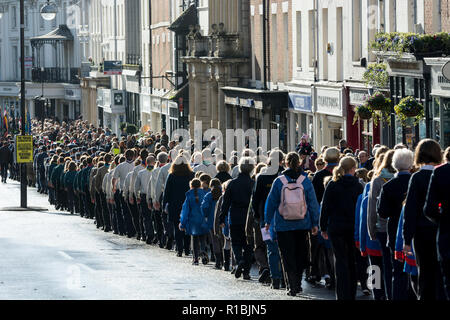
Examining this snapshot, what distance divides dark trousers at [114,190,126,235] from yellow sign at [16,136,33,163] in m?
9.97

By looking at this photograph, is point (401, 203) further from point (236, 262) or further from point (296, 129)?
point (296, 129)

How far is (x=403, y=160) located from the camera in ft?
42.2

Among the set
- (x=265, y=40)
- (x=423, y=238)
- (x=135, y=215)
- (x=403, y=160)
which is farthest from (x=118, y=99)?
(x=423, y=238)

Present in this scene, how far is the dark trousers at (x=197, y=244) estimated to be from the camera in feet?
67.8

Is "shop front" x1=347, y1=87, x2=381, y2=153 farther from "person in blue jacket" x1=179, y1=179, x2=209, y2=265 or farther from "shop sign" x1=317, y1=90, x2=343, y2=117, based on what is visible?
"person in blue jacket" x1=179, y1=179, x2=209, y2=265

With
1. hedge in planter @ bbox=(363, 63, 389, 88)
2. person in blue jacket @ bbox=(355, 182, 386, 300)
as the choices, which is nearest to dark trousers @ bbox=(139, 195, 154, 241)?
hedge in planter @ bbox=(363, 63, 389, 88)

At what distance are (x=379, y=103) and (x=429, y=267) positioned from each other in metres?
15.3

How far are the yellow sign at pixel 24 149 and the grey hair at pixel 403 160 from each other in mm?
25633

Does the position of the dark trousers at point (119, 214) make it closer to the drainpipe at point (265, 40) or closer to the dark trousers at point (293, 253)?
the dark trousers at point (293, 253)

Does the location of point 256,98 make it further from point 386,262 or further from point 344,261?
point 386,262

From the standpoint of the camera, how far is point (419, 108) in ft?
78.6

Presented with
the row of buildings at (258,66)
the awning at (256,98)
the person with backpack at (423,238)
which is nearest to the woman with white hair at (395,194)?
the person with backpack at (423,238)

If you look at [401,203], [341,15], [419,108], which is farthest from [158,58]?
[401,203]

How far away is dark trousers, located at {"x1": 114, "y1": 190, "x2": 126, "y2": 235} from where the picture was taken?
90.5ft
